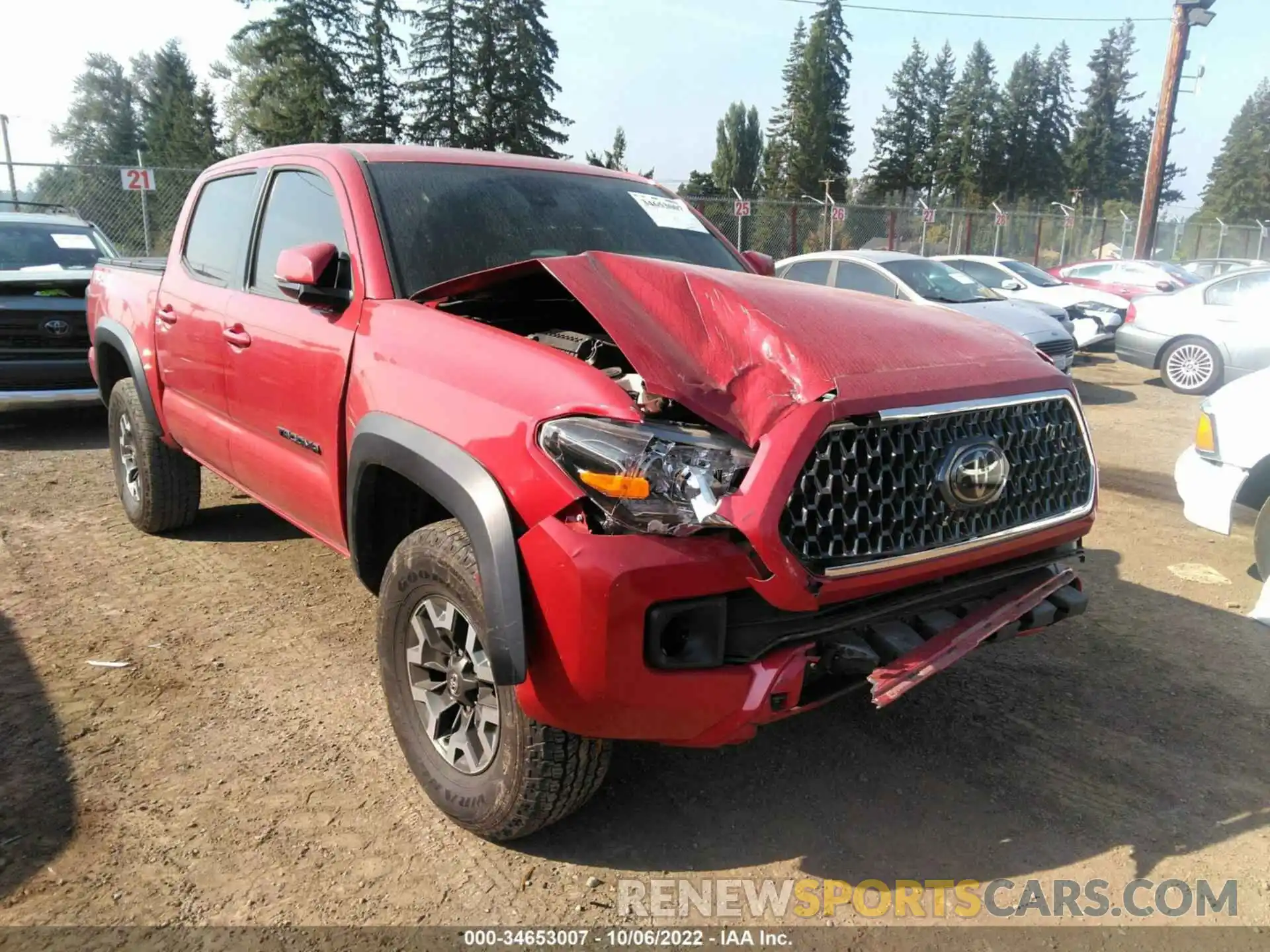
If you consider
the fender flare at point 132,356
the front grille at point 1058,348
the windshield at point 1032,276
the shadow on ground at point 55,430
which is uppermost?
the windshield at point 1032,276

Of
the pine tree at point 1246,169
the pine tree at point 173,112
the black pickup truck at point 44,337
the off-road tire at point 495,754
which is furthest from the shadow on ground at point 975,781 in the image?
the pine tree at point 1246,169

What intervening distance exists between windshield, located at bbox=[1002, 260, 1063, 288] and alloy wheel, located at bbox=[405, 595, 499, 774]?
14.3m

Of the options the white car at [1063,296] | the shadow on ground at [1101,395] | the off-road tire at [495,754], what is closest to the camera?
the off-road tire at [495,754]

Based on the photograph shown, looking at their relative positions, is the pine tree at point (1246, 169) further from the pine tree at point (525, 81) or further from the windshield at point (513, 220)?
the windshield at point (513, 220)

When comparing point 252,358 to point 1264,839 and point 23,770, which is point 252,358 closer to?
point 23,770

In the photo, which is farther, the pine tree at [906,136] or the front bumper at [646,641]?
the pine tree at [906,136]

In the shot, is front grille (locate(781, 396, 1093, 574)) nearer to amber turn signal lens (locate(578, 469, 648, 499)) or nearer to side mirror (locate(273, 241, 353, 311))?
amber turn signal lens (locate(578, 469, 648, 499))

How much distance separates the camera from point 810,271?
1033 cm

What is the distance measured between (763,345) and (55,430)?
7926 mm

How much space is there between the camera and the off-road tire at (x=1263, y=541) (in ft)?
14.9

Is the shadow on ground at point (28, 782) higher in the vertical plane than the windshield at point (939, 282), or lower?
lower

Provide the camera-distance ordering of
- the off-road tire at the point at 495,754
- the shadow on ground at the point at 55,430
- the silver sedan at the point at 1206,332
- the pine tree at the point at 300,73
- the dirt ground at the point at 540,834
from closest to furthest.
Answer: the off-road tire at the point at 495,754 < the dirt ground at the point at 540,834 < the shadow on ground at the point at 55,430 < the silver sedan at the point at 1206,332 < the pine tree at the point at 300,73

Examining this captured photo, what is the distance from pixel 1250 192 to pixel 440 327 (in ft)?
298

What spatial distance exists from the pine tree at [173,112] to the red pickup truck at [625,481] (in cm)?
5066
